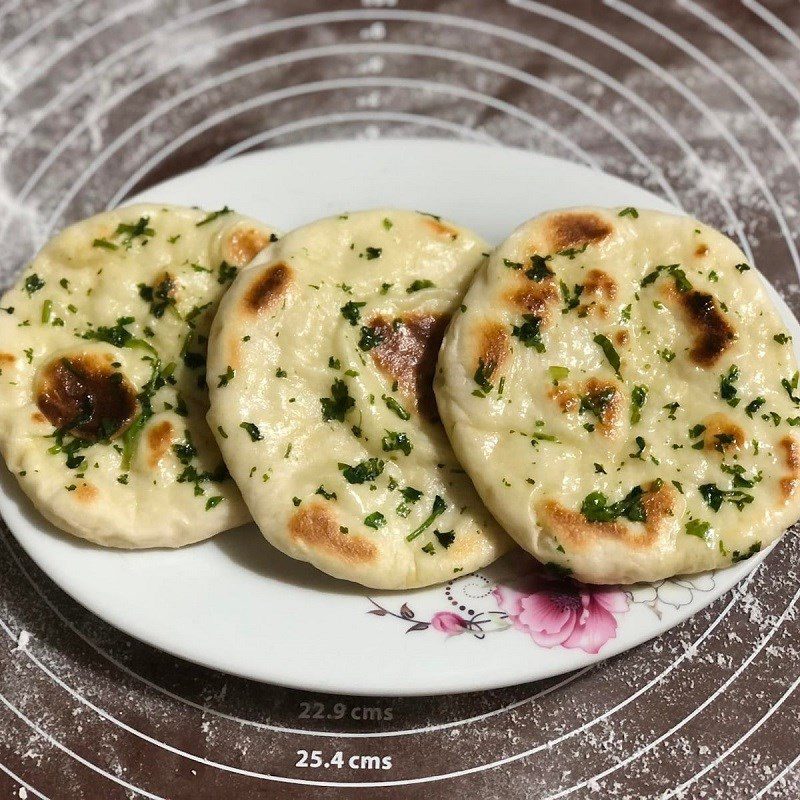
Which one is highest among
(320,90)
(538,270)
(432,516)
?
(320,90)

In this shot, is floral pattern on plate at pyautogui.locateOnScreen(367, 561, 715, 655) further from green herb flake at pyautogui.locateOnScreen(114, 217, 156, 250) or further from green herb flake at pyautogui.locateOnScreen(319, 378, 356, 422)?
green herb flake at pyautogui.locateOnScreen(114, 217, 156, 250)

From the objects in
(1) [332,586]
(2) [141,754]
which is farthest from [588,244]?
(2) [141,754]

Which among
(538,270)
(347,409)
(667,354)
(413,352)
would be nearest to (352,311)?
(413,352)

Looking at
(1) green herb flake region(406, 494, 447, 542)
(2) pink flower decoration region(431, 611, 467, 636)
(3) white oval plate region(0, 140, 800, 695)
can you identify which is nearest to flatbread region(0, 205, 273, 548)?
(3) white oval plate region(0, 140, 800, 695)

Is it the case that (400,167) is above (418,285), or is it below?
above

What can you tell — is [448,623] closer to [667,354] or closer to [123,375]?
[667,354]

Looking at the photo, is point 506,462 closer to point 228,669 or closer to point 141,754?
point 228,669

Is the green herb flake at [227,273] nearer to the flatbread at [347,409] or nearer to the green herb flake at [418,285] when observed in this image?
the flatbread at [347,409]
